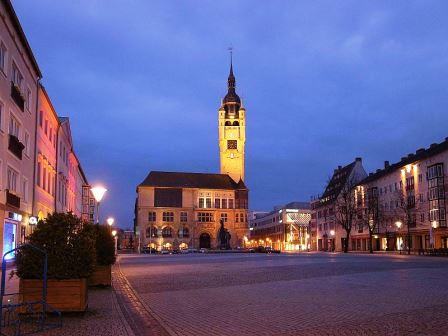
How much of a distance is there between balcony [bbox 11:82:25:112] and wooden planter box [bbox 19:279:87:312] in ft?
75.3

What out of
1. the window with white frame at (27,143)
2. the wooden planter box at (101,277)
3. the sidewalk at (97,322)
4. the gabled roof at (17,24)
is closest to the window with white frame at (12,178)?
the window with white frame at (27,143)

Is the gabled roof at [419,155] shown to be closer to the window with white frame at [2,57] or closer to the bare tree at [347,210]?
the bare tree at [347,210]

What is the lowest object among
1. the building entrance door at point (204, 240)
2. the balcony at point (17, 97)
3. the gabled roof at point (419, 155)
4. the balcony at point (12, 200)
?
the building entrance door at point (204, 240)

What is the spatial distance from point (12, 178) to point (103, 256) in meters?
15.7

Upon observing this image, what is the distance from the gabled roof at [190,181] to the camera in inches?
5330

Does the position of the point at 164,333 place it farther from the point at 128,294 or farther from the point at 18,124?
the point at 18,124

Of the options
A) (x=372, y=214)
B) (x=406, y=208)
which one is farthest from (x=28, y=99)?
(x=372, y=214)

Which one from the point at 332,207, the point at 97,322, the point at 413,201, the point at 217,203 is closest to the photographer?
the point at 97,322

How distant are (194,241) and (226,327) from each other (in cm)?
12137

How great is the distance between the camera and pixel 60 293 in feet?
38.0

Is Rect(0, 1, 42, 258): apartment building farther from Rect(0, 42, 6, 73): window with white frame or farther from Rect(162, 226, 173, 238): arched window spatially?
Rect(162, 226, 173, 238): arched window

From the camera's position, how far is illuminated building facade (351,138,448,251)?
71.5 meters

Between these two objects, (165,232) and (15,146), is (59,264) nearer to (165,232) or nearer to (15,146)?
(15,146)

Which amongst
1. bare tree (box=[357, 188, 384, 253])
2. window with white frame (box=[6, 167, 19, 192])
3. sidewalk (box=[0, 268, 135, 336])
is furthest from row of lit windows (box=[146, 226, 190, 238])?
sidewalk (box=[0, 268, 135, 336])
